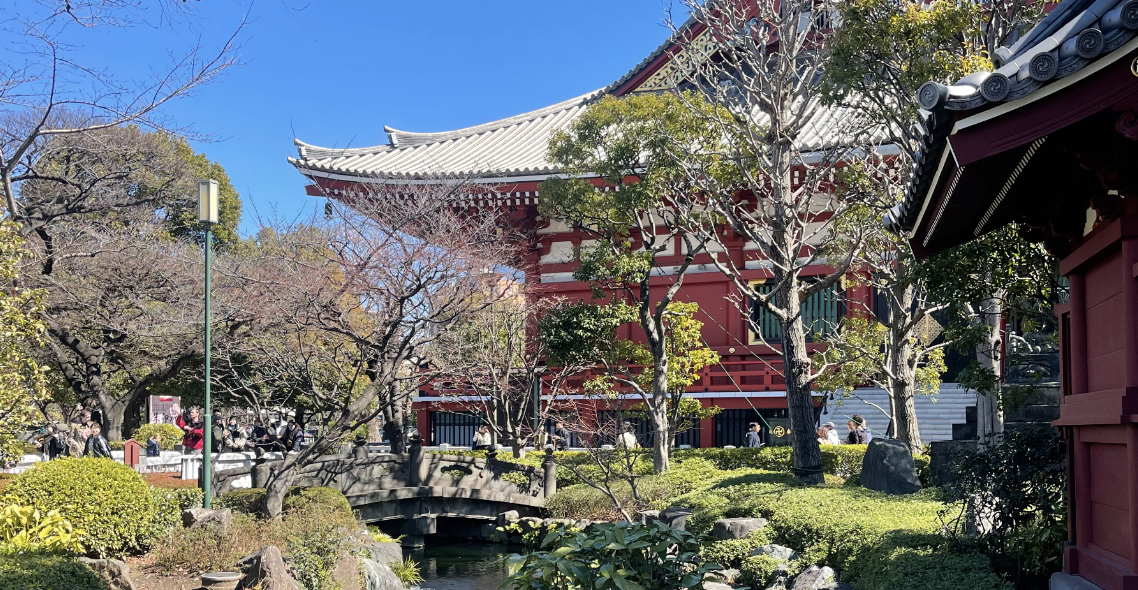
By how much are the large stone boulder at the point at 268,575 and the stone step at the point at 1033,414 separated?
305 inches

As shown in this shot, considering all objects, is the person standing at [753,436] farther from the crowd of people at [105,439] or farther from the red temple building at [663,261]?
the crowd of people at [105,439]

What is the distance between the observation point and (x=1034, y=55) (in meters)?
4.31

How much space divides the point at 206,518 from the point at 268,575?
3646 millimetres

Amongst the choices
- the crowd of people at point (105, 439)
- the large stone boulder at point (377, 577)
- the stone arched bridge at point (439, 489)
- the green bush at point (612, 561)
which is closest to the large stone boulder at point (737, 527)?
the large stone boulder at point (377, 577)

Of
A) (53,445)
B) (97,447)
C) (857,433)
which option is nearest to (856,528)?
(857,433)

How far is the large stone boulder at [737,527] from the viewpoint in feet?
41.0

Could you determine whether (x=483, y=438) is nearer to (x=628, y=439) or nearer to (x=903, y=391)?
(x=628, y=439)

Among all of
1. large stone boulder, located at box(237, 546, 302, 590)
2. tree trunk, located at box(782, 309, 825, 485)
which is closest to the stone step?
tree trunk, located at box(782, 309, 825, 485)

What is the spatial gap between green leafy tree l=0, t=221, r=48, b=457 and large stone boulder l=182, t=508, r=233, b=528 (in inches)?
98.8

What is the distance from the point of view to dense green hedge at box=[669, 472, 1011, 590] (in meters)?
7.96

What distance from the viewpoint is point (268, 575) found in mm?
10141

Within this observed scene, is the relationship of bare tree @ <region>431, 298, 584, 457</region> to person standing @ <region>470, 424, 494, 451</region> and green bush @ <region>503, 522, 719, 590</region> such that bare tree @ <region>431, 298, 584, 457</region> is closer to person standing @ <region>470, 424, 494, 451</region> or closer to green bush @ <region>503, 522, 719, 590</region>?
person standing @ <region>470, 424, 494, 451</region>

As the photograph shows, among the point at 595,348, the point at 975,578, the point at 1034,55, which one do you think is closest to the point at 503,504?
the point at 595,348

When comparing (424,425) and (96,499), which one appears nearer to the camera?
(96,499)
